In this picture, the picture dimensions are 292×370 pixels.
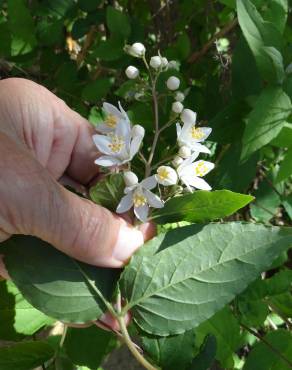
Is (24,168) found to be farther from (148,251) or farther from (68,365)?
(68,365)

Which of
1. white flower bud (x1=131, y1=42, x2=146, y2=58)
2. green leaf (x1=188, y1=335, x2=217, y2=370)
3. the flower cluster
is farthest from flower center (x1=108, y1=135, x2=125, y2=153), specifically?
green leaf (x1=188, y1=335, x2=217, y2=370)

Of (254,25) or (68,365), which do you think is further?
(68,365)

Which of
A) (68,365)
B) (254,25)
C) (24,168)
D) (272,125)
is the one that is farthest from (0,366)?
(254,25)

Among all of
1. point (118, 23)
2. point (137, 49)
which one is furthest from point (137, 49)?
point (118, 23)

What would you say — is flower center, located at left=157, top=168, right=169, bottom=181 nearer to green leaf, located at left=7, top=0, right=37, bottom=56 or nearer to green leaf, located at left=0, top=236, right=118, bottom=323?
green leaf, located at left=0, top=236, right=118, bottom=323

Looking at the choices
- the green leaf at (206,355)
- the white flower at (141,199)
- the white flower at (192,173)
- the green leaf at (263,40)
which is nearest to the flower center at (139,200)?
the white flower at (141,199)

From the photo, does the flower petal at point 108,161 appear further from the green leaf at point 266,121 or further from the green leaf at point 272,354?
the green leaf at point 272,354

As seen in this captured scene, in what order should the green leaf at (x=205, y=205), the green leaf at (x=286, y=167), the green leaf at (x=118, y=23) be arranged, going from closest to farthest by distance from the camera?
1. the green leaf at (x=205, y=205)
2. the green leaf at (x=286, y=167)
3. the green leaf at (x=118, y=23)
